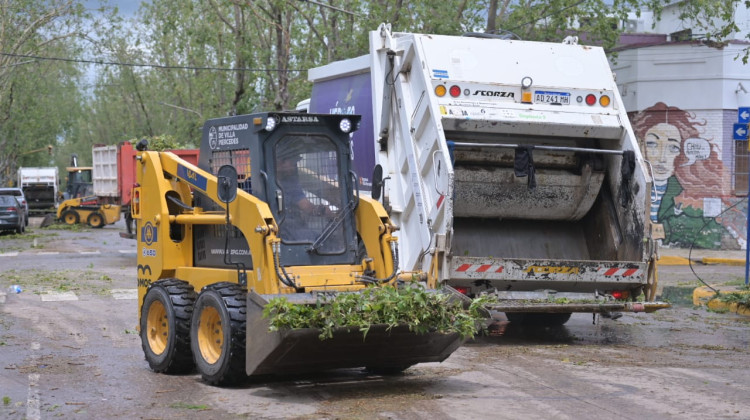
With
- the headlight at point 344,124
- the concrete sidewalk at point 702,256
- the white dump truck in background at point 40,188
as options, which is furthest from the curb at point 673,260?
the white dump truck in background at point 40,188

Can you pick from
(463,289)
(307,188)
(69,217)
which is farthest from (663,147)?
(69,217)

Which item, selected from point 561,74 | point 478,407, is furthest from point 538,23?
point 478,407

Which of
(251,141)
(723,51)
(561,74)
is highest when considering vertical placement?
(723,51)

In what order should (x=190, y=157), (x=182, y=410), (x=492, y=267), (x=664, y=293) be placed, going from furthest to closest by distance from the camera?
1. (x=190, y=157)
2. (x=664, y=293)
3. (x=492, y=267)
4. (x=182, y=410)

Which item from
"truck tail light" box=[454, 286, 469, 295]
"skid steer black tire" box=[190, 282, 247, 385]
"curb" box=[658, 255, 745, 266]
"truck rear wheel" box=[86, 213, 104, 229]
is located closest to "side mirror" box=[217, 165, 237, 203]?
"skid steer black tire" box=[190, 282, 247, 385]

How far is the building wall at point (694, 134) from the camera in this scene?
24422mm

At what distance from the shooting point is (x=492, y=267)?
1077cm

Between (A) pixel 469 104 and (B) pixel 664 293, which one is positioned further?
(B) pixel 664 293

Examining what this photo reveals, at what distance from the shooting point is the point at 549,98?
11.7 m

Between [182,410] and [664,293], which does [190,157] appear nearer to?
[664,293]

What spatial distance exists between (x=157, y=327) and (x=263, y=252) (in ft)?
6.43

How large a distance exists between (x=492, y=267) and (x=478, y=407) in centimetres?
332

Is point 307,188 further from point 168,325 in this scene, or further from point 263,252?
point 168,325

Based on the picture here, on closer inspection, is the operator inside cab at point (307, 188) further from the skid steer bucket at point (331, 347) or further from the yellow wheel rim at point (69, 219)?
the yellow wheel rim at point (69, 219)
